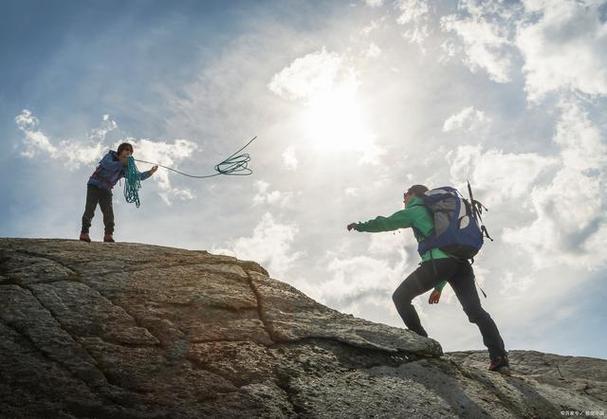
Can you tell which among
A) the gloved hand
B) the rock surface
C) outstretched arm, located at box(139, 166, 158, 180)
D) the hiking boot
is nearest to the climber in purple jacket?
outstretched arm, located at box(139, 166, 158, 180)

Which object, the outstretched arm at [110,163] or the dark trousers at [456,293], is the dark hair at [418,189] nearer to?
the dark trousers at [456,293]

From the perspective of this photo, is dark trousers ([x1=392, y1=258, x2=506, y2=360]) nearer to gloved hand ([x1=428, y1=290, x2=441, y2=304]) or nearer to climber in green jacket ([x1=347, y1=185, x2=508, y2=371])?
climber in green jacket ([x1=347, y1=185, x2=508, y2=371])

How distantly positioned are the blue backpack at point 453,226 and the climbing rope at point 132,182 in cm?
694

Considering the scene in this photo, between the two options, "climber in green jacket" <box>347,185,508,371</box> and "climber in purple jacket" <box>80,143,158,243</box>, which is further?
"climber in purple jacket" <box>80,143,158,243</box>

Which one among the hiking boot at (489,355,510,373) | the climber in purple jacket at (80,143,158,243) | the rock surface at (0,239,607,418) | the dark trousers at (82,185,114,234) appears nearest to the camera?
the rock surface at (0,239,607,418)

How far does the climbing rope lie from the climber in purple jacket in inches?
4.3

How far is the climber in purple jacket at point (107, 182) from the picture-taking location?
10.1m

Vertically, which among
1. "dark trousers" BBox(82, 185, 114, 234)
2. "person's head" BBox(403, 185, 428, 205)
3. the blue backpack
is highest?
"dark trousers" BBox(82, 185, 114, 234)

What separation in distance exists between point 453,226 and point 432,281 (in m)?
0.84

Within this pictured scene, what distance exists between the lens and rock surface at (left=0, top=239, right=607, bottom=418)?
3.78 metres

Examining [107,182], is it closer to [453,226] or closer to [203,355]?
[203,355]

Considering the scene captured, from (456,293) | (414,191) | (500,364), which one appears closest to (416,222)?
(414,191)

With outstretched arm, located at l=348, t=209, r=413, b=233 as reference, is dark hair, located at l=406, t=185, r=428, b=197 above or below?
above

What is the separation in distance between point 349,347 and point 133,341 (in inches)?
95.7
